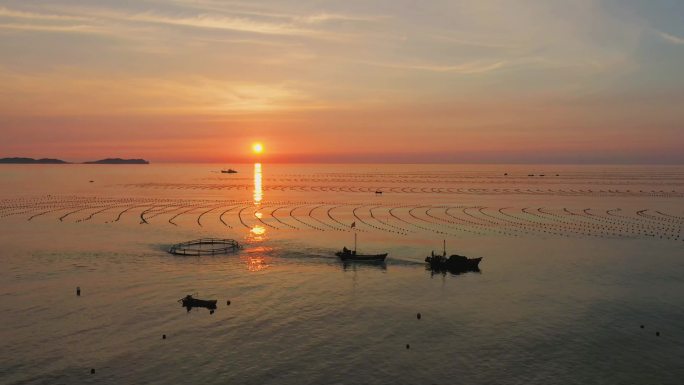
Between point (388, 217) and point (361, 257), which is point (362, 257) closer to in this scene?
point (361, 257)

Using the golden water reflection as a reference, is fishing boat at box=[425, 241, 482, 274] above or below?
above

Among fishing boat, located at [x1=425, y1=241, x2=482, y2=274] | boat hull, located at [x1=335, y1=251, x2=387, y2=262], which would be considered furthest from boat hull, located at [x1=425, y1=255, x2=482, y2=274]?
boat hull, located at [x1=335, y1=251, x2=387, y2=262]

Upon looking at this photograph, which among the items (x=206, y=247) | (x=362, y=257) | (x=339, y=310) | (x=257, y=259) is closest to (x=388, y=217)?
(x=362, y=257)

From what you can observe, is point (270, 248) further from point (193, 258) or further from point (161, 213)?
point (161, 213)

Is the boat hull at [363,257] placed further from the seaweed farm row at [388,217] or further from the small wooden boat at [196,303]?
the seaweed farm row at [388,217]

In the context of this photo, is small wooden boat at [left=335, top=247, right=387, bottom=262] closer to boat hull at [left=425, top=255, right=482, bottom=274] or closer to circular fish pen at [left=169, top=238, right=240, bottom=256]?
boat hull at [left=425, top=255, right=482, bottom=274]

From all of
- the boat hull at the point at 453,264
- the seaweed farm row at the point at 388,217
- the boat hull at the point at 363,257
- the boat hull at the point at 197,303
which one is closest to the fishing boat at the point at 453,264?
the boat hull at the point at 453,264
